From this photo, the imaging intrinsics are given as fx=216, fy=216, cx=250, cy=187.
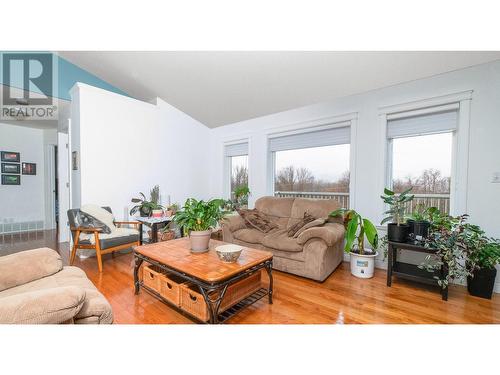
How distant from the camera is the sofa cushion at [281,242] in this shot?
2445mm

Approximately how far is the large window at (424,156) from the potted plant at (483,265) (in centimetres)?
62

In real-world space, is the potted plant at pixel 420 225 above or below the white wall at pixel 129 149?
below

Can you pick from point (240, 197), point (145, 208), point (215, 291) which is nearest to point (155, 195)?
point (145, 208)

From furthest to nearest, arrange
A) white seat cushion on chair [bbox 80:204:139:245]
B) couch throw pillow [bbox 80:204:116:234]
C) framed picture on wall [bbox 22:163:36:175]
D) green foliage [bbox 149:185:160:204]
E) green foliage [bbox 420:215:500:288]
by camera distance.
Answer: framed picture on wall [bbox 22:163:36:175], green foliage [bbox 149:185:160:204], white seat cushion on chair [bbox 80:204:139:245], couch throw pillow [bbox 80:204:116:234], green foliage [bbox 420:215:500:288]

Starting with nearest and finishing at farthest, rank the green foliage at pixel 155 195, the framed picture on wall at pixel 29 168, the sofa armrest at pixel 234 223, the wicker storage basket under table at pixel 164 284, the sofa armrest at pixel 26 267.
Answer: the sofa armrest at pixel 26 267 < the wicker storage basket under table at pixel 164 284 < the sofa armrest at pixel 234 223 < the green foliage at pixel 155 195 < the framed picture on wall at pixel 29 168

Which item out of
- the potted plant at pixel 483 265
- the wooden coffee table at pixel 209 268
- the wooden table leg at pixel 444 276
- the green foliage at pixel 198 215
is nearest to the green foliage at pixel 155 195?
the wooden coffee table at pixel 209 268

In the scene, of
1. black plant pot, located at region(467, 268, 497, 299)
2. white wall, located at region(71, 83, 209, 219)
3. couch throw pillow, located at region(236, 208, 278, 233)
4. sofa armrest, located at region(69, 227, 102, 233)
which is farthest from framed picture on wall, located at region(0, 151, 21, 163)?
black plant pot, located at region(467, 268, 497, 299)

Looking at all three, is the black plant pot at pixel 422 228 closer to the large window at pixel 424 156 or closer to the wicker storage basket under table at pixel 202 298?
the large window at pixel 424 156

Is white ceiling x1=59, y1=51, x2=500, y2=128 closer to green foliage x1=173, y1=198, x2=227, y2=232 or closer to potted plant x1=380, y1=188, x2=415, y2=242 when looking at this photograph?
potted plant x1=380, y1=188, x2=415, y2=242

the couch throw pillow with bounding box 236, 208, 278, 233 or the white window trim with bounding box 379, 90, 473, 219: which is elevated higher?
the white window trim with bounding box 379, 90, 473, 219

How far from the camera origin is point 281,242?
2539mm

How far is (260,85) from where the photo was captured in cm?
320

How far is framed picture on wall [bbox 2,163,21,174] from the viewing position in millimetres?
4520

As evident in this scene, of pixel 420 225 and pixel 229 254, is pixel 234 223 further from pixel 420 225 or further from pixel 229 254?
pixel 420 225
